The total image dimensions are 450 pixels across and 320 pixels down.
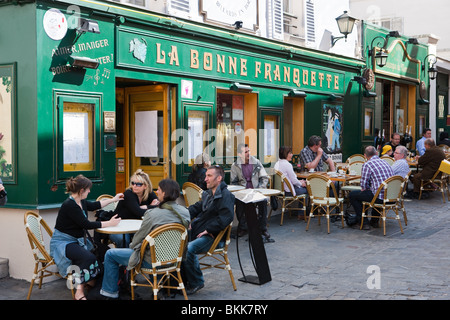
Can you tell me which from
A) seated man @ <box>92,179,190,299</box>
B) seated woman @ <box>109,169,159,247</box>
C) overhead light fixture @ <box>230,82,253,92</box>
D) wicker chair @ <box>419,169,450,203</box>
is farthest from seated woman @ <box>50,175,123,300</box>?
wicker chair @ <box>419,169,450,203</box>

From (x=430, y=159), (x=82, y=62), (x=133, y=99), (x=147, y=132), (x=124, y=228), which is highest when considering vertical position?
(x=82, y=62)

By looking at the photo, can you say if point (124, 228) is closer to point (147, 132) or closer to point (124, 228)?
point (124, 228)

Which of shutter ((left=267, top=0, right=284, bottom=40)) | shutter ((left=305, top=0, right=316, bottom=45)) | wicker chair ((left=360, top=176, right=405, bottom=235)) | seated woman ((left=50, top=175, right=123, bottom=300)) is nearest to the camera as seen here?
seated woman ((left=50, top=175, right=123, bottom=300))

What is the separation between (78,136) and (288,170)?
13.8 feet

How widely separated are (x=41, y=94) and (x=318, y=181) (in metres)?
5.03

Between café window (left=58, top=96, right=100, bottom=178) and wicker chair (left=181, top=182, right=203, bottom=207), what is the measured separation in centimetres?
153

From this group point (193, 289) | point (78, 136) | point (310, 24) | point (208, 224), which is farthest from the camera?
point (310, 24)

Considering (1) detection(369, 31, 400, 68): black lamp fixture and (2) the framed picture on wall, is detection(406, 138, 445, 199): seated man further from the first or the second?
(2) the framed picture on wall

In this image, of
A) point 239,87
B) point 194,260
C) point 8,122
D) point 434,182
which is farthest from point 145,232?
point 434,182

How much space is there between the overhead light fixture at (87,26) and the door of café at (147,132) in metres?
1.90

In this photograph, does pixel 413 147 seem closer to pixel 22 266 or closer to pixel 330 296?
pixel 330 296

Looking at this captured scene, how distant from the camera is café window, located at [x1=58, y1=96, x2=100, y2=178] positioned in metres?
6.79

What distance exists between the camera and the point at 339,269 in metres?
6.74
